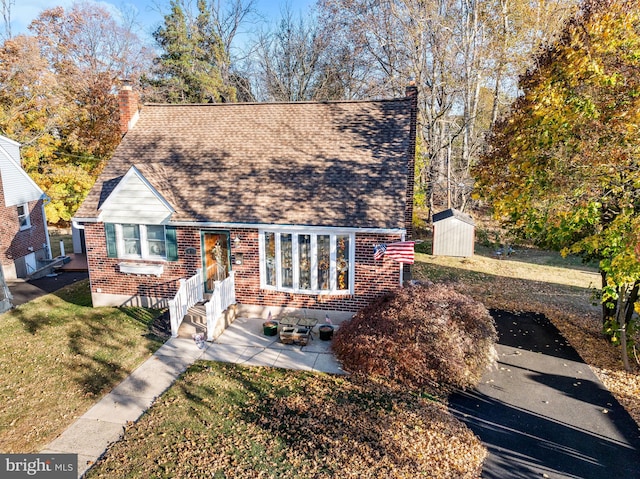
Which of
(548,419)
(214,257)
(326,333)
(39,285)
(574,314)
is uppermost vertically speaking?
(214,257)

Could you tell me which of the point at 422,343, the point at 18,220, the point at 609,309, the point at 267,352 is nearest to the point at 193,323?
the point at 267,352

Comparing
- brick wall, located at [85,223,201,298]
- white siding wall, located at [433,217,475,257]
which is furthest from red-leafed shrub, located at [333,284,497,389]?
white siding wall, located at [433,217,475,257]

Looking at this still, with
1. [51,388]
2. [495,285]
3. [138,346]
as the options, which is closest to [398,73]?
[495,285]

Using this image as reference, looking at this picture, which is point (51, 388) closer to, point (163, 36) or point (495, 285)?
point (495, 285)

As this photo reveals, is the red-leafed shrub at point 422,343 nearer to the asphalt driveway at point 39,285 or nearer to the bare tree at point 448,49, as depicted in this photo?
the asphalt driveway at point 39,285

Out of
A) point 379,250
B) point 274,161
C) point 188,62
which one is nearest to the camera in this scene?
point 379,250

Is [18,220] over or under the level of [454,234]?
over

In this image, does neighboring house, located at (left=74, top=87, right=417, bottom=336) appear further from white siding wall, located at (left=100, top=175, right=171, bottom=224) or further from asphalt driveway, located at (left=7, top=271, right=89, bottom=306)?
asphalt driveway, located at (left=7, top=271, right=89, bottom=306)

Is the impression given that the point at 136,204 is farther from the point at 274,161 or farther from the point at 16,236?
the point at 16,236
